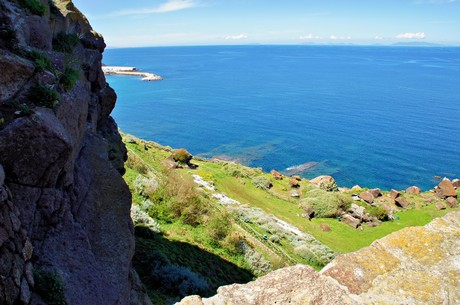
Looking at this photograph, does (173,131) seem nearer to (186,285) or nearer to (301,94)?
(301,94)

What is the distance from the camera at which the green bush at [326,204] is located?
4128cm

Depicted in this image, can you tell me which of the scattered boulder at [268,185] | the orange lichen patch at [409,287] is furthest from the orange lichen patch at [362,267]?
the scattered boulder at [268,185]

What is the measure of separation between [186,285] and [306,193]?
1361 inches

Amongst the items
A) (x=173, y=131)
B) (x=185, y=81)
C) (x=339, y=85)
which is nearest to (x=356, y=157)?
(x=173, y=131)

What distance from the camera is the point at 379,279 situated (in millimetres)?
5914

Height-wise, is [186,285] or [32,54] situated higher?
[32,54]

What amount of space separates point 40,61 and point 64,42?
18.0ft

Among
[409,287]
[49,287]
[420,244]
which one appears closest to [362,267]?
[409,287]

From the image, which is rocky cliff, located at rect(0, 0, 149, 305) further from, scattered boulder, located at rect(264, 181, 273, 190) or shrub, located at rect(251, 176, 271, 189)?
scattered boulder, located at rect(264, 181, 273, 190)

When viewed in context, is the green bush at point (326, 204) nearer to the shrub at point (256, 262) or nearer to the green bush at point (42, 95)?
the shrub at point (256, 262)

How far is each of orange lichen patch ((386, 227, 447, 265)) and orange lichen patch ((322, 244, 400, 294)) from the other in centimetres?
33

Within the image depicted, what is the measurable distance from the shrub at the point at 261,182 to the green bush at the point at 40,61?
39401 mm

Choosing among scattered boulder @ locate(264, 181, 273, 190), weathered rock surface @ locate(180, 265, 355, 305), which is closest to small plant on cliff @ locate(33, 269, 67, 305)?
weathered rock surface @ locate(180, 265, 355, 305)

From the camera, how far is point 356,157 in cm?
8194
